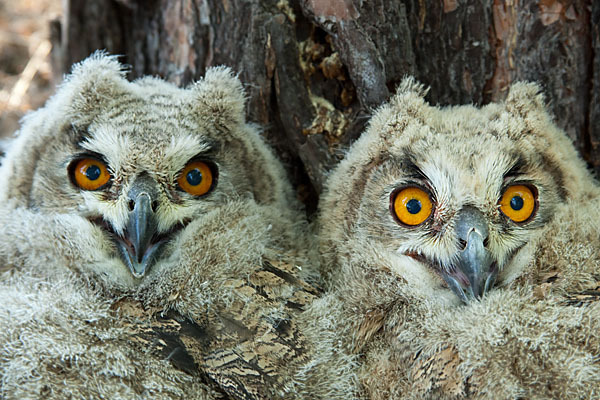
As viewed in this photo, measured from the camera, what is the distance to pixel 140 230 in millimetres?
2336

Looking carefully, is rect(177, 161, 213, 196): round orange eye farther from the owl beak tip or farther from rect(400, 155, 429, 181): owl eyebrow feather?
rect(400, 155, 429, 181): owl eyebrow feather

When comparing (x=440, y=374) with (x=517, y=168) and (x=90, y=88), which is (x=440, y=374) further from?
(x=90, y=88)

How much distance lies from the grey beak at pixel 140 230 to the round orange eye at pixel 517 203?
4.47 ft

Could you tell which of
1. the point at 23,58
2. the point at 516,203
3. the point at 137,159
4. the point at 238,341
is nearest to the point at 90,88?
the point at 137,159

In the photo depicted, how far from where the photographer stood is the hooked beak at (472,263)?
216 cm

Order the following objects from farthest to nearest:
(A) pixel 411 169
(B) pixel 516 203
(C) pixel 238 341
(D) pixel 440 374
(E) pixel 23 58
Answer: (E) pixel 23 58
(A) pixel 411 169
(B) pixel 516 203
(C) pixel 238 341
(D) pixel 440 374

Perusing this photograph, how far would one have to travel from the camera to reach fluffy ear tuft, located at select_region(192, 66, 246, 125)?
280 centimetres

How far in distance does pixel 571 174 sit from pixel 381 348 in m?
1.10

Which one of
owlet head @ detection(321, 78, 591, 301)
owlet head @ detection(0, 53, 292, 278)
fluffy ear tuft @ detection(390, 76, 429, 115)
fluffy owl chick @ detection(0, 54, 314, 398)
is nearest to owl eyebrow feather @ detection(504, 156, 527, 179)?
owlet head @ detection(321, 78, 591, 301)

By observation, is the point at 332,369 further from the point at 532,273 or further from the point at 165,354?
the point at 532,273

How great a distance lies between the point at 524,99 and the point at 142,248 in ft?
5.61

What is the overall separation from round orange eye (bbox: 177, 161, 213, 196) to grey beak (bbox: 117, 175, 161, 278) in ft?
0.57

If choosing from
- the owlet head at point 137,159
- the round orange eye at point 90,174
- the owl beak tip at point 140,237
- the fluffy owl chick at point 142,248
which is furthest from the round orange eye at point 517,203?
the round orange eye at point 90,174

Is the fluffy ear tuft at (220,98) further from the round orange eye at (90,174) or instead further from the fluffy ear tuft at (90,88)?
the round orange eye at (90,174)
